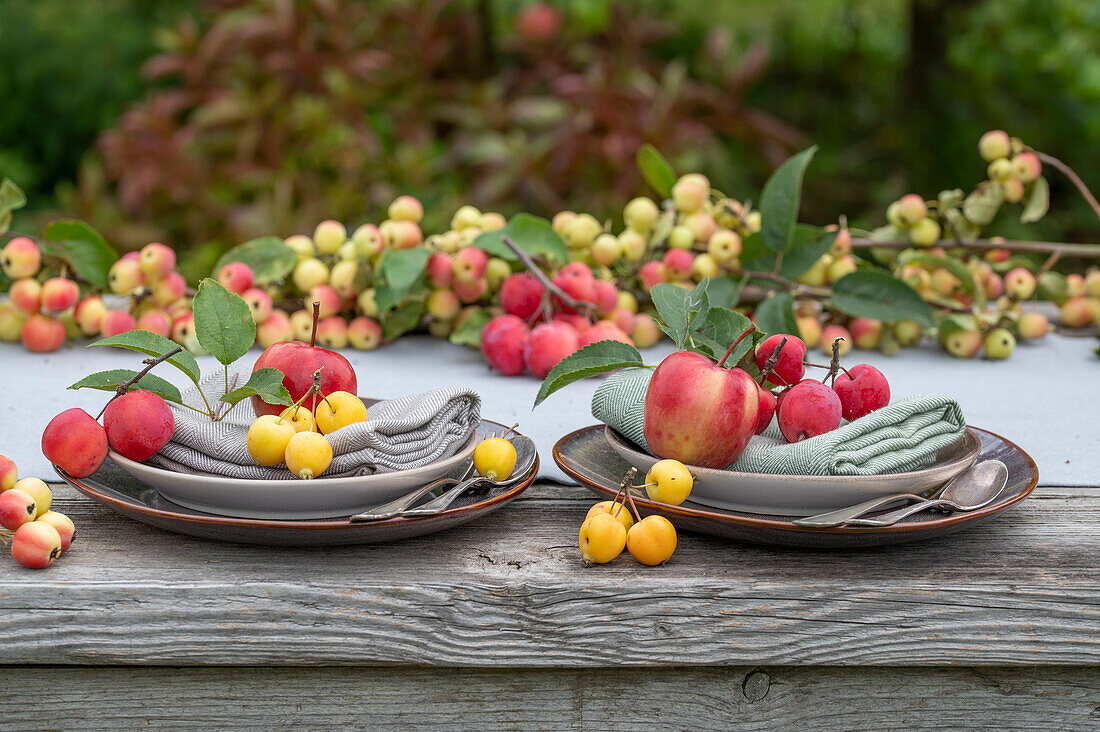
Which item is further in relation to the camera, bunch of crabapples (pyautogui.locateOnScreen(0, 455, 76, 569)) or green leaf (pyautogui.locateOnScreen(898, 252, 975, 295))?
green leaf (pyautogui.locateOnScreen(898, 252, 975, 295))

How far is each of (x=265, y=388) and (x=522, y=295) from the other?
592 millimetres

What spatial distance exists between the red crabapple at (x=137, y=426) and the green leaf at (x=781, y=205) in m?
0.76

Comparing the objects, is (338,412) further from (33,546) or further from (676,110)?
(676,110)

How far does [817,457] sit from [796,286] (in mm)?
709

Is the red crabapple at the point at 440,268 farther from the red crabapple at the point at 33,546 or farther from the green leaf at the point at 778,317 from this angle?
the red crabapple at the point at 33,546

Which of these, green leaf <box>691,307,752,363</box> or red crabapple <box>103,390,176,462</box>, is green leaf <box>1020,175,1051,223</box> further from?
red crabapple <box>103,390,176,462</box>

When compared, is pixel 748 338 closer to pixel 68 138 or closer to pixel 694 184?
pixel 694 184

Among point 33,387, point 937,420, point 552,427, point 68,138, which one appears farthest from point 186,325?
point 68,138

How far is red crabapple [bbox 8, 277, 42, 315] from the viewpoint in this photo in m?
1.22

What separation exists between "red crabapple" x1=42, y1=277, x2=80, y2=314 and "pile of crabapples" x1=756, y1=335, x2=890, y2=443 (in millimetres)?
896

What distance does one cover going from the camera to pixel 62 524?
2.12ft

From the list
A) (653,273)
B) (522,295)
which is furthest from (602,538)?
(653,273)

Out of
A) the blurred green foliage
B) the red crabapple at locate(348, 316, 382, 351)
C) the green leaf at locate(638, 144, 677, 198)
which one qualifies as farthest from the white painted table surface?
the blurred green foliage

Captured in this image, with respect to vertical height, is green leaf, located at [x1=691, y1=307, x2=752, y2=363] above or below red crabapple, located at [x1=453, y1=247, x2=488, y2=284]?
below
